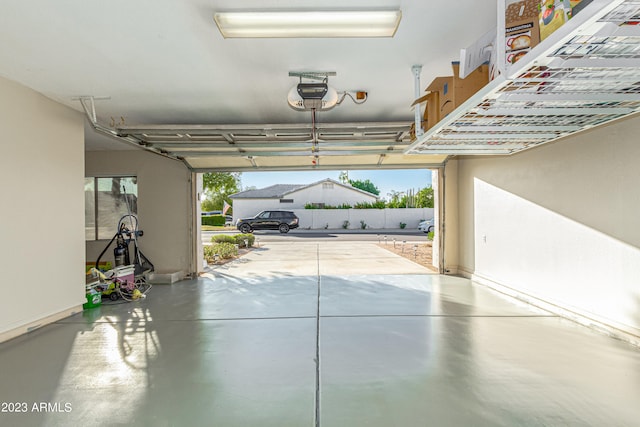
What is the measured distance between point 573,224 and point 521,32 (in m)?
2.81

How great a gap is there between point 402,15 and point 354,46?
586 mm

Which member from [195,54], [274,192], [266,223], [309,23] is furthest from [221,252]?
[274,192]

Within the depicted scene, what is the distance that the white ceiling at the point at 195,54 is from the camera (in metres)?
2.45

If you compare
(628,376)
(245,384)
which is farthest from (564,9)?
(245,384)

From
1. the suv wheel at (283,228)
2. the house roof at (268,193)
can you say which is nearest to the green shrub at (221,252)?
the suv wheel at (283,228)

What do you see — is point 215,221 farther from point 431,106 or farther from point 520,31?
point 520,31

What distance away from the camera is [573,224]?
3.94 metres

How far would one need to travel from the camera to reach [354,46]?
3027 mm

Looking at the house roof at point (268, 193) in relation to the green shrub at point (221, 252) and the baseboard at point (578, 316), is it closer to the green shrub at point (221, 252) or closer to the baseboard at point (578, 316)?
the green shrub at point (221, 252)

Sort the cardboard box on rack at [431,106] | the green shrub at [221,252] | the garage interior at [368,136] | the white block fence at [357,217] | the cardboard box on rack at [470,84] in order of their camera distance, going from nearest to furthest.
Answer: the garage interior at [368,136], the cardboard box on rack at [470,84], the cardboard box on rack at [431,106], the green shrub at [221,252], the white block fence at [357,217]

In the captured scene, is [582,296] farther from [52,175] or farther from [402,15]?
[52,175]

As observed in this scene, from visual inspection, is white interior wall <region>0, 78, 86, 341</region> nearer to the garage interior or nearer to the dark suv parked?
the garage interior

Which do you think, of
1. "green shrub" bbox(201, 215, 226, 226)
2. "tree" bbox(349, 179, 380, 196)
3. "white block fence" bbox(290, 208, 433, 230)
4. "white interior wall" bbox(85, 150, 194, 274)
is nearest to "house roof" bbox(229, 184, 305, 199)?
"green shrub" bbox(201, 215, 226, 226)

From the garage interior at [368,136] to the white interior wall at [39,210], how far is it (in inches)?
0.8
